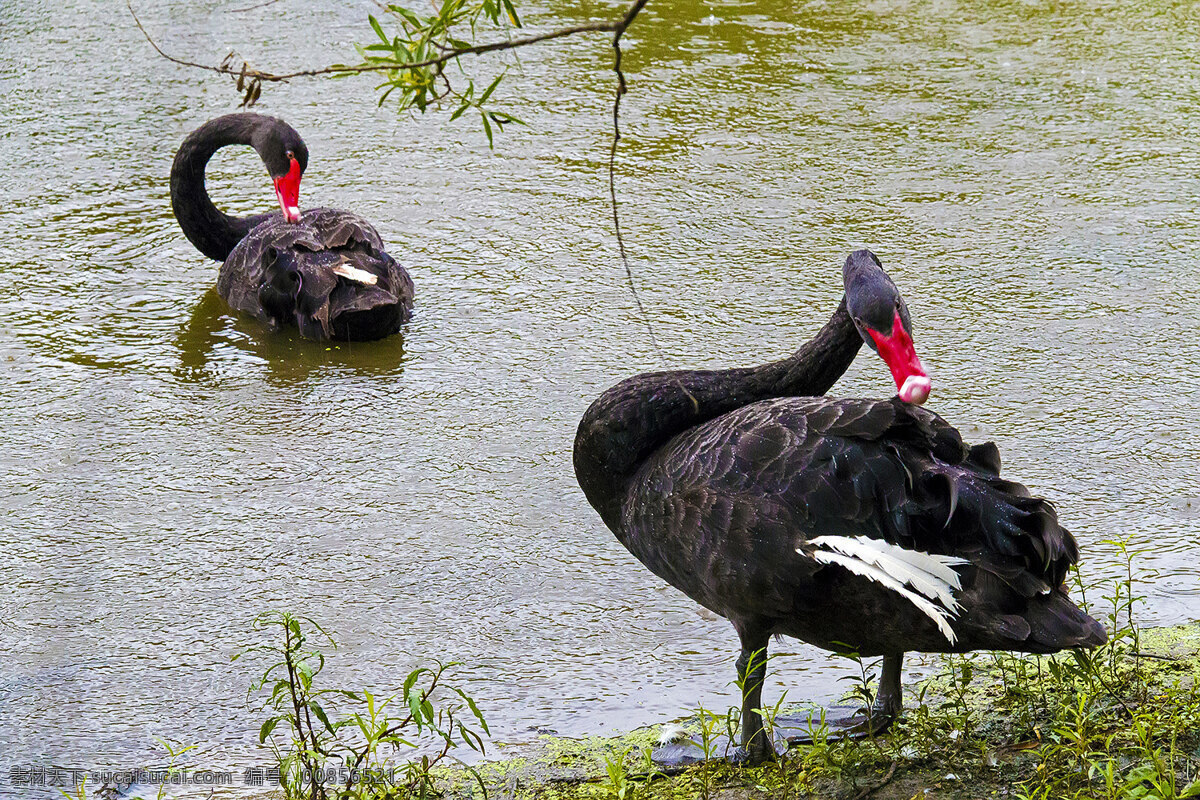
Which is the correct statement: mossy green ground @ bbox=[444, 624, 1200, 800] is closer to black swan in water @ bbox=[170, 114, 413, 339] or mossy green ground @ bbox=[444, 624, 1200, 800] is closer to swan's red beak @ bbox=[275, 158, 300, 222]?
black swan in water @ bbox=[170, 114, 413, 339]

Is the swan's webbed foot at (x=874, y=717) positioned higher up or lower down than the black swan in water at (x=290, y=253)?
lower down

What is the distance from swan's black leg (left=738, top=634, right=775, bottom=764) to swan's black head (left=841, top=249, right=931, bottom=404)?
637 mm

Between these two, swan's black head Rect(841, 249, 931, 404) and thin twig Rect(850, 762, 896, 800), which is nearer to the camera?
thin twig Rect(850, 762, 896, 800)

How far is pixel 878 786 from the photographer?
Result: 277cm

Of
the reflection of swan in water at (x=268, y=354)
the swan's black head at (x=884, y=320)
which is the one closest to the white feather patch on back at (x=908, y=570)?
the swan's black head at (x=884, y=320)

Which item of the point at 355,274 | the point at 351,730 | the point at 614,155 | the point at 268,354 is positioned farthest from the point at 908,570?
the point at 268,354

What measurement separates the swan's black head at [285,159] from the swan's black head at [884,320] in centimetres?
309

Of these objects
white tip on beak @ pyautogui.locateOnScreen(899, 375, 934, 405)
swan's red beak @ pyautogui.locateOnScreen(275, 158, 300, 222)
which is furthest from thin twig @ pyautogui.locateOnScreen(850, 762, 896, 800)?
swan's red beak @ pyautogui.locateOnScreen(275, 158, 300, 222)

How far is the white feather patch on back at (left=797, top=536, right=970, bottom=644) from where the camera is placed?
2.58m

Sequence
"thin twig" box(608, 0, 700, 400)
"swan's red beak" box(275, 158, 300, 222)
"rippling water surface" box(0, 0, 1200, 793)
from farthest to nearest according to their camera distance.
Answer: "swan's red beak" box(275, 158, 300, 222)
"rippling water surface" box(0, 0, 1200, 793)
"thin twig" box(608, 0, 700, 400)

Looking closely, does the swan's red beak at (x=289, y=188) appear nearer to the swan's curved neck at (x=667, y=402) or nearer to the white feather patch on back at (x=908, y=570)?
the swan's curved neck at (x=667, y=402)

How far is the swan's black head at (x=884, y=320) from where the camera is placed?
9.87ft

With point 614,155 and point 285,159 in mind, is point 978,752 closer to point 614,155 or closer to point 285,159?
point 614,155

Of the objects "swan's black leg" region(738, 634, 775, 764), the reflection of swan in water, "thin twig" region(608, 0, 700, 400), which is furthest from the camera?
the reflection of swan in water
